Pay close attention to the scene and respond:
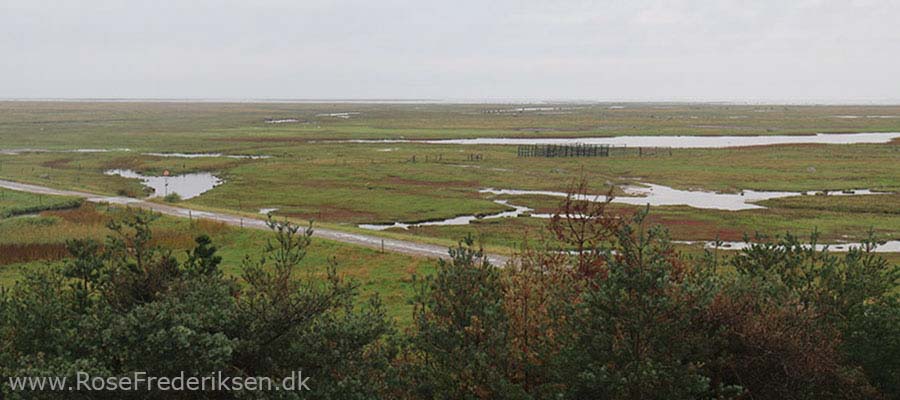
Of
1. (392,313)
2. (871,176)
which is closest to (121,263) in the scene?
(392,313)

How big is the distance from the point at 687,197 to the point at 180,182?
5423 cm

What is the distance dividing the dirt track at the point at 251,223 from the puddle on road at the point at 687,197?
80.2 ft

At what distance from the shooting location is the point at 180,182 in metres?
78.1

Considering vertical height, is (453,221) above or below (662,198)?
below

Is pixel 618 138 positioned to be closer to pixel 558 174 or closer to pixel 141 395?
pixel 558 174

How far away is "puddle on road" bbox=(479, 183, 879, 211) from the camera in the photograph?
2405 inches

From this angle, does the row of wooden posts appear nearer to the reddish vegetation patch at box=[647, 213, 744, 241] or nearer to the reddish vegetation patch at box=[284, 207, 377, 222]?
the reddish vegetation patch at box=[284, 207, 377, 222]

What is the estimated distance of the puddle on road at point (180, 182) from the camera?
70.1 metres

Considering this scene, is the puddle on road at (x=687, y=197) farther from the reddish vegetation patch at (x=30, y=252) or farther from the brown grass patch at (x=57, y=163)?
the brown grass patch at (x=57, y=163)

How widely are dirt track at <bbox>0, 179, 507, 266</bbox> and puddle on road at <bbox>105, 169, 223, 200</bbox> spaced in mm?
9972

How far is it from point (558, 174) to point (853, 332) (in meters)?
68.1

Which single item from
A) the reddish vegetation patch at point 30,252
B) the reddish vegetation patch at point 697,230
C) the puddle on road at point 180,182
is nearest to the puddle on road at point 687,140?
the puddle on road at point 180,182

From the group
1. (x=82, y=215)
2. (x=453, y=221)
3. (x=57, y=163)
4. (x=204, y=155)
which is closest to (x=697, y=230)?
(x=453, y=221)

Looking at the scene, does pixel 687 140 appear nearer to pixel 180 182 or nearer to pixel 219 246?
pixel 180 182
